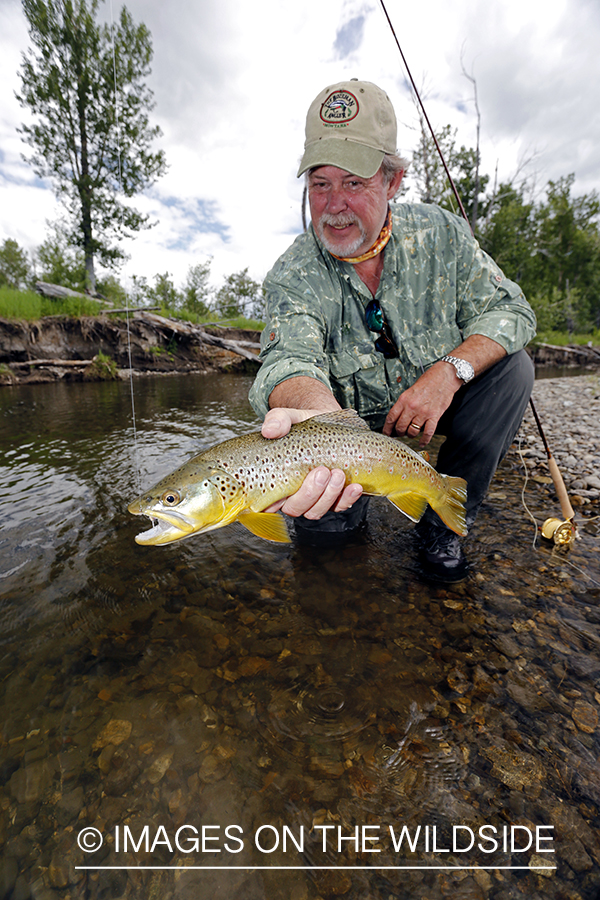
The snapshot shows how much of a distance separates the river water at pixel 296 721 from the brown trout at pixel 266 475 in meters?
0.79

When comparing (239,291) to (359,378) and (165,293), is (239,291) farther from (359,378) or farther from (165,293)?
(359,378)

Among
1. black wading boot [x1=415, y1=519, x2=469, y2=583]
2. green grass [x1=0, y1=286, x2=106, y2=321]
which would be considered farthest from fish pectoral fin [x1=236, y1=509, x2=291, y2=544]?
green grass [x1=0, y1=286, x2=106, y2=321]

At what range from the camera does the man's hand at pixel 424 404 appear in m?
2.78

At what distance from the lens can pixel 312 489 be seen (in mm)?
2236

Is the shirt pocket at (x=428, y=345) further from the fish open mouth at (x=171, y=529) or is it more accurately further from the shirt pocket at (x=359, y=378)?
the fish open mouth at (x=171, y=529)

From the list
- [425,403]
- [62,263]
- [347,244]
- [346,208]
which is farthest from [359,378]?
[62,263]

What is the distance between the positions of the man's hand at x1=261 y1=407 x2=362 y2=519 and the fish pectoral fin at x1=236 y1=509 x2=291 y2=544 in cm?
8

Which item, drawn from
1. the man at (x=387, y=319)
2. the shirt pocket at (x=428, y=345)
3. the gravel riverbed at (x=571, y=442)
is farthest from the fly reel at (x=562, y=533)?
the shirt pocket at (x=428, y=345)

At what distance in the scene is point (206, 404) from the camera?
10.2 m

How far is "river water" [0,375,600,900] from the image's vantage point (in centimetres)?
149

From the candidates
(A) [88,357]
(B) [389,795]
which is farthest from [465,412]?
(A) [88,357]

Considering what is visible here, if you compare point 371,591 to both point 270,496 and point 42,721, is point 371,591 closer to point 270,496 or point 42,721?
point 270,496

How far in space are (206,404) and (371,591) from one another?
819 cm

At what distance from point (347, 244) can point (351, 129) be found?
79 cm
